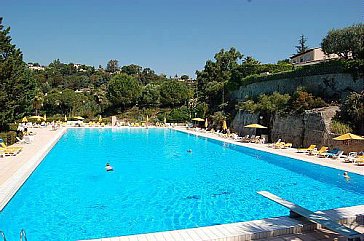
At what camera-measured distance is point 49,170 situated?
1304 centimetres

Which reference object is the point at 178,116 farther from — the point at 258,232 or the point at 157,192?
the point at 258,232

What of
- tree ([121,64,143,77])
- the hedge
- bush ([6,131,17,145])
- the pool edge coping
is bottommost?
the pool edge coping

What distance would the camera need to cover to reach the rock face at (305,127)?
16414mm

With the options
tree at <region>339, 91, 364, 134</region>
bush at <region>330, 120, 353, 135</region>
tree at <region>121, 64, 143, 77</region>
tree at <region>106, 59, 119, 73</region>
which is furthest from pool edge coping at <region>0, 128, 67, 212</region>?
tree at <region>106, 59, 119, 73</region>

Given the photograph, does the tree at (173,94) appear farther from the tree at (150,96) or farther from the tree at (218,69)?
the tree at (218,69)

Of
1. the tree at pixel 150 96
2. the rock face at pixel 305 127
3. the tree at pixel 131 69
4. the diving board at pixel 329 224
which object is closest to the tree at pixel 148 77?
the tree at pixel 131 69

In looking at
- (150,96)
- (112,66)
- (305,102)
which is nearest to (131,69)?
(112,66)

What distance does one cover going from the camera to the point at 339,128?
51.7 feet

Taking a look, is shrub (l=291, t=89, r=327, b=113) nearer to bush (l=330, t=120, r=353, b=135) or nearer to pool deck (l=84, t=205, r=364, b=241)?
bush (l=330, t=120, r=353, b=135)

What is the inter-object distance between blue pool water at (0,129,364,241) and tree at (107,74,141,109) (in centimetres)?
2755

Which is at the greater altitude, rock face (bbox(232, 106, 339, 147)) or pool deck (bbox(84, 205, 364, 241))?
rock face (bbox(232, 106, 339, 147))

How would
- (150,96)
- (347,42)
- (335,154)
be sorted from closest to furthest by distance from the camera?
(335,154) → (347,42) → (150,96)

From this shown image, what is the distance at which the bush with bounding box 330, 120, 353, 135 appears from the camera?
15634mm

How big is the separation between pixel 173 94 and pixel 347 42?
27.2 meters
